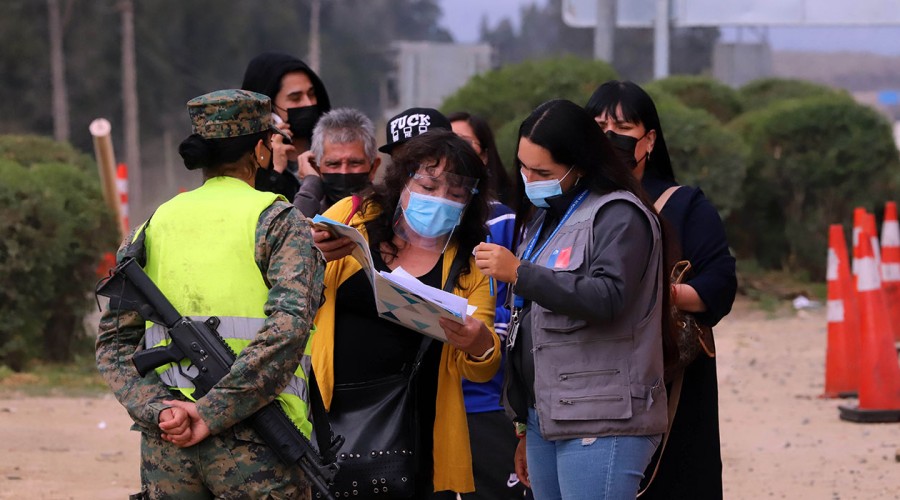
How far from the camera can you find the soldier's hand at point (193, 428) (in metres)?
3.42

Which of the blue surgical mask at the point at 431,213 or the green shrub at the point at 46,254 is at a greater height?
the blue surgical mask at the point at 431,213

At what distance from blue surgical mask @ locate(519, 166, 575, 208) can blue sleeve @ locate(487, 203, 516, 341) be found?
3.01 ft

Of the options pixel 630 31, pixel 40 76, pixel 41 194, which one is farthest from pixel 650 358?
pixel 630 31

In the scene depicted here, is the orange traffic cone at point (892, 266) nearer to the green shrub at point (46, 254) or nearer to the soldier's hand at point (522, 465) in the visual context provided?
the green shrub at point (46, 254)

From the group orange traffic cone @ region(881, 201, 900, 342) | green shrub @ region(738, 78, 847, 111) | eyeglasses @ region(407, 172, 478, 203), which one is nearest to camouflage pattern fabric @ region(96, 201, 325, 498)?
eyeglasses @ region(407, 172, 478, 203)

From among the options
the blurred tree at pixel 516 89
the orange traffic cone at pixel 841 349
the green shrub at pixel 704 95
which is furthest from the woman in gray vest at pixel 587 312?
the green shrub at pixel 704 95

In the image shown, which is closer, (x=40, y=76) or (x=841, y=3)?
(x=841, y=3)

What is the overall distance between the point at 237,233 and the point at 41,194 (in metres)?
7.66

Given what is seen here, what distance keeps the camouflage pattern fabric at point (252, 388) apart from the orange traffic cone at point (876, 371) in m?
6.03

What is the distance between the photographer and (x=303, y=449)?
11.5 ft

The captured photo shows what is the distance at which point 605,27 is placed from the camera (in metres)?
27.3

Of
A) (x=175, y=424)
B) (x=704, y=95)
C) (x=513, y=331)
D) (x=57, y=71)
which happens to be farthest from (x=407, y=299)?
(x=57, y=71)

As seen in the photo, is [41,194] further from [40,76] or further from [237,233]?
[40,76]

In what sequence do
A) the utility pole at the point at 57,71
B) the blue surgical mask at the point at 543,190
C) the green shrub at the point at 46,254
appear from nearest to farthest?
1. the blue surgical mask at the point at 543,190
2. the green shrub at the point at 46,254
3. the utility pole at the point at 57,71
